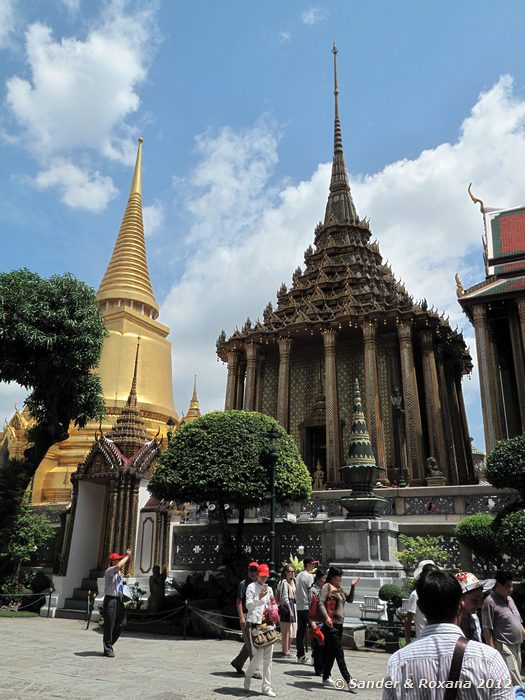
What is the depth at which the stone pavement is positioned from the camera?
610cm

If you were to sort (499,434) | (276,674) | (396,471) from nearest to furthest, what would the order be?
(276,674), (499,434), (396,471)

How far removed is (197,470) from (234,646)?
14.0ft

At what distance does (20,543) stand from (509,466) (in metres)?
13.9

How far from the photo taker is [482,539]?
11.4 m

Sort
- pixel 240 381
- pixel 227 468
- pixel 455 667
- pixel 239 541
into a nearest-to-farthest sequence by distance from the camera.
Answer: pixel 455 667, pixel 227 468, pixel 239 541, pixel 240 381

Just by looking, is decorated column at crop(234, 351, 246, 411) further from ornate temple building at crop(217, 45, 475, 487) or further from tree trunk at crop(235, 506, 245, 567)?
tree trunk at crop(235, 506, 245, 567)

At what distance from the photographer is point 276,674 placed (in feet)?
24.3

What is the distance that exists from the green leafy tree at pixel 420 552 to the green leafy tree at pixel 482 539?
621mm

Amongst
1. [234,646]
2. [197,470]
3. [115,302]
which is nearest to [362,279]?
[115,302]

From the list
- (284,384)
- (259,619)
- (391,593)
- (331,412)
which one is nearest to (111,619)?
(259,619)

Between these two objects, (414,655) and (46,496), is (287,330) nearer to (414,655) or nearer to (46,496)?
(46,496)

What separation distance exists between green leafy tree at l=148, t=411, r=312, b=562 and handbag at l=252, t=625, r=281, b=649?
659 centimetres

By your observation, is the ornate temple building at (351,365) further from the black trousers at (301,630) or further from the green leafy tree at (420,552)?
the black trousers at (301,630)

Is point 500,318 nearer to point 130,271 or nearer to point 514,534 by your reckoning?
point 514,534
